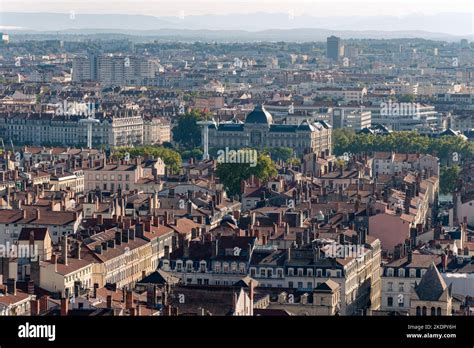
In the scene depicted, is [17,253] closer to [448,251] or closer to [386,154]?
[448,251]

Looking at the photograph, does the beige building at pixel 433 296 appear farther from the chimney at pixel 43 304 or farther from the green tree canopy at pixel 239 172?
the green tree canopy at pixel 239 172

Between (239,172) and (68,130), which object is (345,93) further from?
(239,172)

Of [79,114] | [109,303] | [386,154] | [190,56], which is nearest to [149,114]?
[79,114]

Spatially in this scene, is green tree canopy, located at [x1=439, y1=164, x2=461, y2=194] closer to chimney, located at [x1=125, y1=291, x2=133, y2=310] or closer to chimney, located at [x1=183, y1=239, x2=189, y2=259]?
chimney, located at [x1=183, y1=239, x2=189, y2=259]

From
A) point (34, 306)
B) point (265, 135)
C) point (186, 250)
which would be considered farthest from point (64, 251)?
point (265, 135)

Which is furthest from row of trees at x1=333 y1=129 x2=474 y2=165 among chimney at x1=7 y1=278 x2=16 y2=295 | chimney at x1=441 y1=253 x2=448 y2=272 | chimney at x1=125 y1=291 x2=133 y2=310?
chimney at x1=125 y1=291 x2=133 y2=310

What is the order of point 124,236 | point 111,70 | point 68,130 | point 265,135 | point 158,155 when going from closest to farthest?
point 124,236
point 158,155
point 265,135
point 68,130
point 111,70
